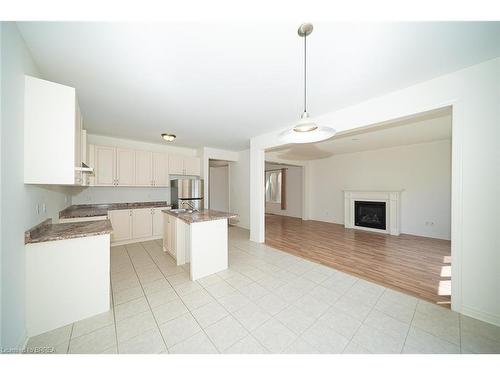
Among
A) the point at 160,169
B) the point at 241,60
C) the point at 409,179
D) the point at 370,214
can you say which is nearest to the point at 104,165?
the point at 160,169

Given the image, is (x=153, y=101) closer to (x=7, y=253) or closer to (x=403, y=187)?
(x=7, y=253)

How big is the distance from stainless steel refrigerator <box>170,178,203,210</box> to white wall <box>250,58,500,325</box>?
3500 mm

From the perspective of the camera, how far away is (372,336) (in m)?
1.50

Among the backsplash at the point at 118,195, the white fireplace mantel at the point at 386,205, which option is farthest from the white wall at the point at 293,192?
the backsplash at the point at 118,195

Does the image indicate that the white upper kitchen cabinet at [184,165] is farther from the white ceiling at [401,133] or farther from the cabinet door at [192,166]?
the white ceiling at [401,133]

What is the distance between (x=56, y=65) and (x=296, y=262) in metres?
4.03

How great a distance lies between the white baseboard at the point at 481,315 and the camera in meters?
1.63

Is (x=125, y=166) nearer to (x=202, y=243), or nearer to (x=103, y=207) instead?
(x=103, y=207)

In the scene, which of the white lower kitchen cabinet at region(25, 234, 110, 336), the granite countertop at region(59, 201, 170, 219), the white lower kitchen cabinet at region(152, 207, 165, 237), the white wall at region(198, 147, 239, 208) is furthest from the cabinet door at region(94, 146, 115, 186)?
the white lower kitchen cabinet at region(25, 234, 110, 336)

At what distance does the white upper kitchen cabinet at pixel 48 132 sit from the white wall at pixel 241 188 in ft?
14.2

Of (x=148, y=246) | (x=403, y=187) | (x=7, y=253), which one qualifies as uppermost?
(x=403, y=187)

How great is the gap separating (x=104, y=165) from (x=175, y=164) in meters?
1.56

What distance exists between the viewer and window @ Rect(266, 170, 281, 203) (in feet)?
28.2

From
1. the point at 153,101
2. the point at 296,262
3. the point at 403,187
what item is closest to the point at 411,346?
the point at 296,262
